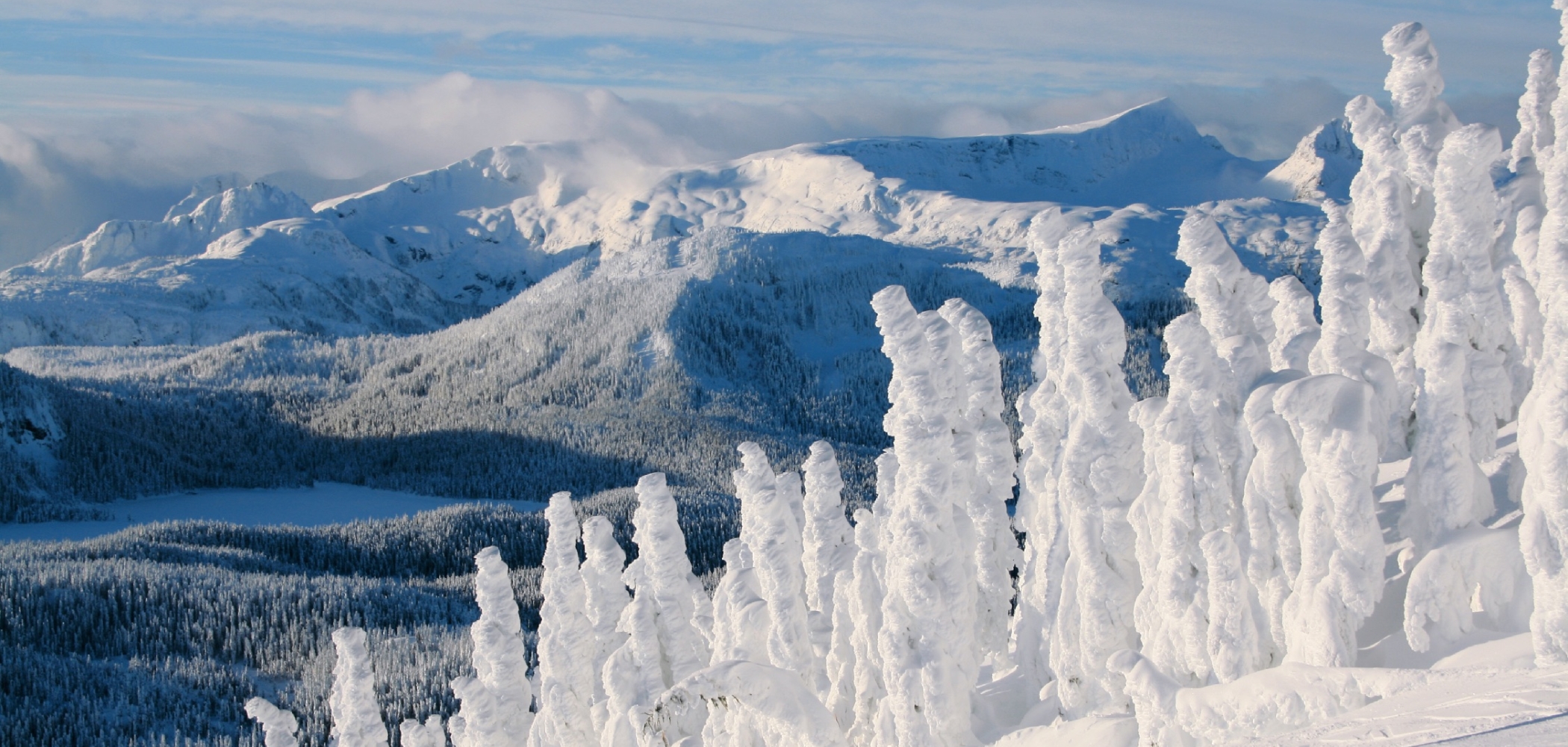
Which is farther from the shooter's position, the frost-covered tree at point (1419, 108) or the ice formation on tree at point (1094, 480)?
the frost-covered tree at point (1419, 108)

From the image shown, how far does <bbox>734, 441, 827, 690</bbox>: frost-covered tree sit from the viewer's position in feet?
67.7

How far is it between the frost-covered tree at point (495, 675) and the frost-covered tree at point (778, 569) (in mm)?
7446

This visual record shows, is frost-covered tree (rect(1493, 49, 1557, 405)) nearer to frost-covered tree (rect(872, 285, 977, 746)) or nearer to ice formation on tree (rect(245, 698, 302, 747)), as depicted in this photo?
frost-covered tree (rect(872, 285, 977, 746))

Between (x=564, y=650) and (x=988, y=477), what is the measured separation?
477 inches

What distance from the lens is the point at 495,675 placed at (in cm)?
2589

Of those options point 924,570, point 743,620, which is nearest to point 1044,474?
point 924,570

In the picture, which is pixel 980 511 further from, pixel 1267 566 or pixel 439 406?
pixel 439 406

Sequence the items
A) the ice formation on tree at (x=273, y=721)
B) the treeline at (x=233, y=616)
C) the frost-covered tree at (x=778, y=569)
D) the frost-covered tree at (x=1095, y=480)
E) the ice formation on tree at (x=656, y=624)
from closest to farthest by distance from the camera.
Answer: the frost-covered tree at (x=1095, y=480)
the frost-covered tree at (x=778, y=569)
the ice formation on tree at (x=656, y=624)
the ice formation on tree at (x=273, y=721)
the treeline at (x=233, y=616)

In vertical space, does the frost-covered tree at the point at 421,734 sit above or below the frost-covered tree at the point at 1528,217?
below

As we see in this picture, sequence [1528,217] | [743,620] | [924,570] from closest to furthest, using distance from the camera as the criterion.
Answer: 1. [1528,217]
2. [924,570]
3. [743,620]

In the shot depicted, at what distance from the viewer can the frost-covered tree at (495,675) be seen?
24797mm

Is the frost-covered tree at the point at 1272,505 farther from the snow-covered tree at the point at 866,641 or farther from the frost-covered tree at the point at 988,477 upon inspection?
the snow-covered tree at the point at 866,641

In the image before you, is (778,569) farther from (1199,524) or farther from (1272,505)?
(1272,505)

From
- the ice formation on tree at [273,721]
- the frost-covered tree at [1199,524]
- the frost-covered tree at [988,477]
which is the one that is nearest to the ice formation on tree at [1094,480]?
the frost-covered tree at [1199,524]
